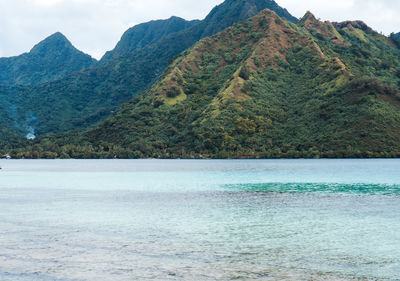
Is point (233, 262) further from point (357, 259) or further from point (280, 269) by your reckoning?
point (357, 259)

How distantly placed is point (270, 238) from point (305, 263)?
6730 millimetres

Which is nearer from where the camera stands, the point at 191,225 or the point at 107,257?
the point at 107,257

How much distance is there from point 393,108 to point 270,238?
6841 inches

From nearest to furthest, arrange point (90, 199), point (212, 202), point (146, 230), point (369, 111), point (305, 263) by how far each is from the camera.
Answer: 1. point (305, 263)
2. point (146, 230)
3. point (212, 202)
4. point (90, 199)
5. point (369, 111)

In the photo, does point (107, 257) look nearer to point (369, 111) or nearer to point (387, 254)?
point (387, 254)

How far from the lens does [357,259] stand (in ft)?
75.8

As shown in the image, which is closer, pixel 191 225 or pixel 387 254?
pixel 387 254

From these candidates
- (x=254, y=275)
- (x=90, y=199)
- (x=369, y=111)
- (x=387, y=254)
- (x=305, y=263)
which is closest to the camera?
(x=254, y=275)

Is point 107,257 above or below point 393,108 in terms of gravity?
below

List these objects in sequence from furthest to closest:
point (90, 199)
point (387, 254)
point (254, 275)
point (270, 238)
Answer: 1. point (90, 199)
2. point (270, 238)
3. point (387, 254)
4. point (254, 275)

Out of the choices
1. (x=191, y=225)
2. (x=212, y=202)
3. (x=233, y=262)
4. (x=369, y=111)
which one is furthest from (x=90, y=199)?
(x=369, y=111)

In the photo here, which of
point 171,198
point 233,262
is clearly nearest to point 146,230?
point 233,262

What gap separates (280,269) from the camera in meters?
20.9

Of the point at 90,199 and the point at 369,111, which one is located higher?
the point at 369,111
